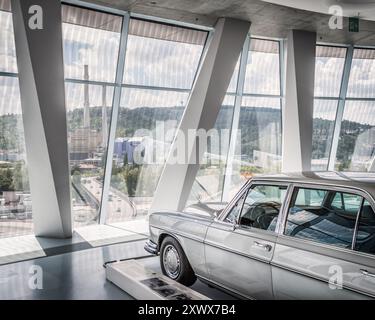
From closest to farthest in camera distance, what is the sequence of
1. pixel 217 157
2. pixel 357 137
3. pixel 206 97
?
pixel 206 97 < pixel 217 157 < pixel 357 137

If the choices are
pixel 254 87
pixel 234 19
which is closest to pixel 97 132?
pixel 234 19

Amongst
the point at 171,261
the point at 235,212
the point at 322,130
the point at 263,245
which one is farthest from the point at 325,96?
the point at 263,245

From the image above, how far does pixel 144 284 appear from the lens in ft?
13.9

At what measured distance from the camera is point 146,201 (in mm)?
9859

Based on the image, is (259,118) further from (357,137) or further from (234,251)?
(234,251)

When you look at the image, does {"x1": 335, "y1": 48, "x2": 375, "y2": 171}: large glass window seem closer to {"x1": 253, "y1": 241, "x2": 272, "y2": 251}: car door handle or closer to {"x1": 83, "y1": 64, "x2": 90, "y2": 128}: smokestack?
{"x1": 83, "y1": 64, "x2": 90, "y2": 128}: smokestack

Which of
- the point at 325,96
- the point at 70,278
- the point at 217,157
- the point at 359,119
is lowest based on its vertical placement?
the point at 70,278

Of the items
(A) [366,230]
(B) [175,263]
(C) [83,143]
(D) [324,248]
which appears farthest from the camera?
(C) [83,143]

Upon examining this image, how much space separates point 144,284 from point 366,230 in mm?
2434

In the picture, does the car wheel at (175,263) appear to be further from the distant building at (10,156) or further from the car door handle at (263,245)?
the distant building at (10,156)

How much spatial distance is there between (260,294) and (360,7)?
699 cm

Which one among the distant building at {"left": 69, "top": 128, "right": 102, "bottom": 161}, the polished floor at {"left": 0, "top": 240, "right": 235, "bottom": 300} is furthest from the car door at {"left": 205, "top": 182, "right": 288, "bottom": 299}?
the distant building at {"left": 69, "top": 128, "right": 102, "bottom": 161}

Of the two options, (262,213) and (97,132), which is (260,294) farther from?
(97,132)

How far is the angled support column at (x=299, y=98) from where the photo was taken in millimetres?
10094
